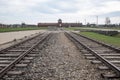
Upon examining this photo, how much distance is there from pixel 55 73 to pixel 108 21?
170244 millimetres

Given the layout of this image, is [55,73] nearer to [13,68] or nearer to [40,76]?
[40,76]

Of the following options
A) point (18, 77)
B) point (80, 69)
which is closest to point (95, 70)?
point (80, 69)

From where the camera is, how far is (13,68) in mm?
8625

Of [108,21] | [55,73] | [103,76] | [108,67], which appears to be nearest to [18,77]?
[55,73]

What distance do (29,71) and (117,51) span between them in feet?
23.3

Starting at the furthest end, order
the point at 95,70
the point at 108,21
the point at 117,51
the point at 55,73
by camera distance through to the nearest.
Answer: the point at 108,21 → the point at 117,51 → the point at 95,70 → the point at 55,73

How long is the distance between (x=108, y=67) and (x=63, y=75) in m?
2.00

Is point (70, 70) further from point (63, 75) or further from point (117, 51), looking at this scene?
point (117, 51)

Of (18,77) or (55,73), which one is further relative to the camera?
(55,73)

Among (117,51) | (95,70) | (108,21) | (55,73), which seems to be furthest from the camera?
(108,21)

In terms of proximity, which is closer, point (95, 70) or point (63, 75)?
point (63, 75)

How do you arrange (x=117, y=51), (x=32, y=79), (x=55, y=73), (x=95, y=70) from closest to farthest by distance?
1. (x=32, y=79)
2. (x=55, y=73)
3. (x=95, y=70)
4. (x=117, y=51)

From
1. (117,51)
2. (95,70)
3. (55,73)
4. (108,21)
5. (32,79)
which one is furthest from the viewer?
(108,21)

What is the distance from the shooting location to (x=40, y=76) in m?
7.53
